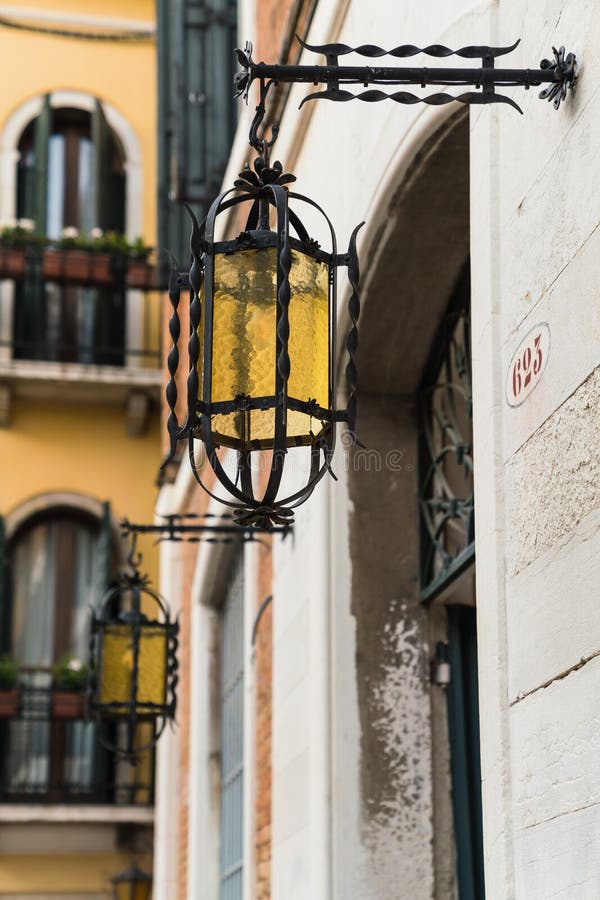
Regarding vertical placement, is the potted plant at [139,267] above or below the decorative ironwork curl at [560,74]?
above

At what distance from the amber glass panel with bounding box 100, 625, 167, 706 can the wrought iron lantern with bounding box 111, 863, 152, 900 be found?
549 centimetres

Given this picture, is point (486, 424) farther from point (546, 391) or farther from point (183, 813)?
point (183, 813)

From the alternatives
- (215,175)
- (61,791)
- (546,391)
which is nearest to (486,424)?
(546,391)

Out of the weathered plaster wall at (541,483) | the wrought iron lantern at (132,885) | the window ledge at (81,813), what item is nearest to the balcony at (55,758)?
the window ledge at (81,813)

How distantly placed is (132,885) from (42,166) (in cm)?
704

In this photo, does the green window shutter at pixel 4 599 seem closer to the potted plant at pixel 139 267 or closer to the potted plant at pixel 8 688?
the potted plant at pixel 8 688

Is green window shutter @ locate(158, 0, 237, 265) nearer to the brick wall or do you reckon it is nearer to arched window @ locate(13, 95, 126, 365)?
the brick wall

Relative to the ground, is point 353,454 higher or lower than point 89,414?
lower

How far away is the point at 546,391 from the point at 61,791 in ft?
38.6

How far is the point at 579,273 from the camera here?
3102 millimetres

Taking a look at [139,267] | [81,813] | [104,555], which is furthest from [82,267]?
[81,813]

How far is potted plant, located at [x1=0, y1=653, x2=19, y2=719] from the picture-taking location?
46.4 ft

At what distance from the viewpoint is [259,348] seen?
330 cm

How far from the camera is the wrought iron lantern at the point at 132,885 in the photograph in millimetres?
12992
